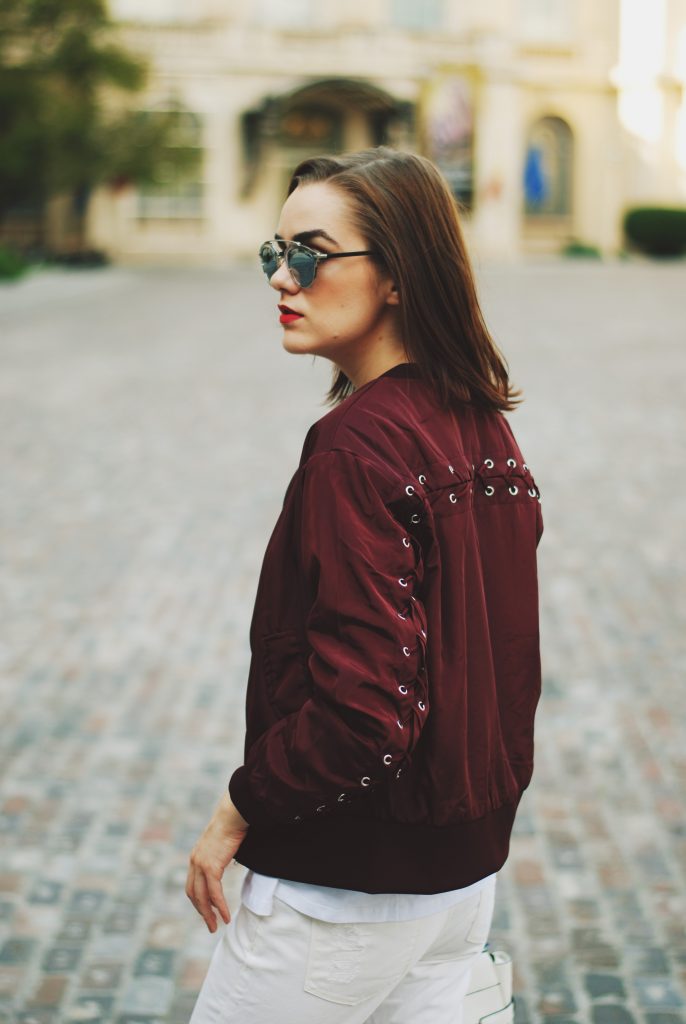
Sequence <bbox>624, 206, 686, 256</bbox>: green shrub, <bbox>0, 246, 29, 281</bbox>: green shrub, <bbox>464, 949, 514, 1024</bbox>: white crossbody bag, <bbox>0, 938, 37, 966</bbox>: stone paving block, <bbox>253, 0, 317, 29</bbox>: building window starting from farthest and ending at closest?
<bbox>624, 206, 686, 256</bbox>: green shrub → <bbox>253, 0, 317, 29</bbox>: building window → <bbox>0, 246, 29, 281</bbox>: green shrub → <bbox>0, 938, 37, 966</bbox>: stone paving block → <bbox>464, 949, 514, 1024</bbox>: white crossbody bag

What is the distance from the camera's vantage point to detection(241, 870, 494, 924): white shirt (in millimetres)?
1717

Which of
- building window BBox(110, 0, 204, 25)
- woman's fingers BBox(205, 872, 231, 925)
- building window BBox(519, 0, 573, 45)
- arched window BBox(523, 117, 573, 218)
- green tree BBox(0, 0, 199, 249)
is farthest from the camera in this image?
arched window BBox(523, 117, 573, 218)

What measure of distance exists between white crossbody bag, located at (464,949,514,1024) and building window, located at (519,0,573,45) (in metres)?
38.8

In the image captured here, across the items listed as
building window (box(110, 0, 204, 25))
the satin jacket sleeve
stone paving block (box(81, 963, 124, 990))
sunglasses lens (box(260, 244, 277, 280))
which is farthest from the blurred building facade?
the satin jacket sleeve

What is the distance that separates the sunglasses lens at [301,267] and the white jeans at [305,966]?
834 mm

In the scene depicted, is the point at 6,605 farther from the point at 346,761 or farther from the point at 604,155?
the point at 604,155

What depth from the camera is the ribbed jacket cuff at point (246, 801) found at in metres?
1.67

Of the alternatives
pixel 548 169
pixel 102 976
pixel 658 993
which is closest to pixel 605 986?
pixel 658 993

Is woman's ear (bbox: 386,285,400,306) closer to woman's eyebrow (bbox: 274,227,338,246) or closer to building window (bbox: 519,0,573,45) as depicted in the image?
woman's eyebrow (bbox: 274,227,338,246)

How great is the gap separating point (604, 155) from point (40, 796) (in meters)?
37.0

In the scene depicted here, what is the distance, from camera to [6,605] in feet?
21.5

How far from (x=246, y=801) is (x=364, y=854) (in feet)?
0.58

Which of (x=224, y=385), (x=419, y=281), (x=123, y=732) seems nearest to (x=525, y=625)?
(x=419, y=281)

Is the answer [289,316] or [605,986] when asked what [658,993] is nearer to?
[605,986]
